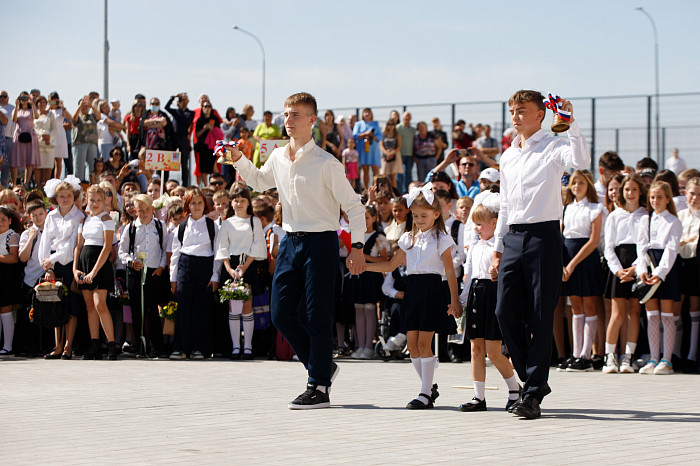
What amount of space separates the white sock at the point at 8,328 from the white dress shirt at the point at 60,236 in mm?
949

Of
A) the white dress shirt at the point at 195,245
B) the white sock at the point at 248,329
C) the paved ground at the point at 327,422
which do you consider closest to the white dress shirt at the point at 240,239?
the white dress shirt at the point at 195,245

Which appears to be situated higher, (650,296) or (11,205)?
(11,205)

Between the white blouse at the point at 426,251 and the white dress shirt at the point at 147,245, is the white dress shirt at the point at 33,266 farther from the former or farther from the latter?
the white blouse at the point at 426,251

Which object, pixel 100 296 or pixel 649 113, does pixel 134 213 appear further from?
pixel 649 113

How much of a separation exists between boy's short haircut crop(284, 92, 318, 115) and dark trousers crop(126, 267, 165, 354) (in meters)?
5.37

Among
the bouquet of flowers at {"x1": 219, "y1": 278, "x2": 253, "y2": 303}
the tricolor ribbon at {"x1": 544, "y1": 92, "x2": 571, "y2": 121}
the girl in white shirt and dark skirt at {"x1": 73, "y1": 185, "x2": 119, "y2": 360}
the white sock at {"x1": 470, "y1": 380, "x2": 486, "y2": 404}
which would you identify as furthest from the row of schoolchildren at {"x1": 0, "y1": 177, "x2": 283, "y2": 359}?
the tricolor ribbon at {"x1": 544, "y1": 92, "x2": 571, "y2": 121}

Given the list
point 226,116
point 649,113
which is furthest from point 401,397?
point 649,113

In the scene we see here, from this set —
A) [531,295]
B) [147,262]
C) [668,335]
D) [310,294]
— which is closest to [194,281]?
[147,262]

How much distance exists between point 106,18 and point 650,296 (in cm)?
2602

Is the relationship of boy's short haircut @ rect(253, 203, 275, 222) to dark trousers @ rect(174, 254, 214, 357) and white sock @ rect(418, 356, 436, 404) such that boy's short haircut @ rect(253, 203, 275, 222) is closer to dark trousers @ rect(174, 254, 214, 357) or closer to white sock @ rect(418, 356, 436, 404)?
dark trousers @ rect(174, 254, 214, 357)

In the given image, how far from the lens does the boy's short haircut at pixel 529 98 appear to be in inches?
289

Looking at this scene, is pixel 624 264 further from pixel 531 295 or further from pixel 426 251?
pixel 531 295

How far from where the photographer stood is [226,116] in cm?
2303

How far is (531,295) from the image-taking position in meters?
7.21
